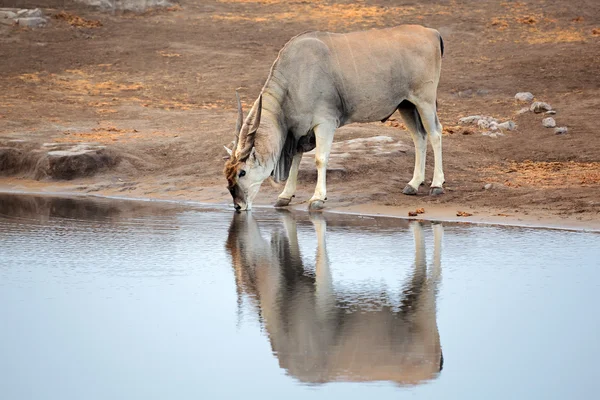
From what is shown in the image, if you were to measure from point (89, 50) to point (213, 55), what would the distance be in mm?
3131

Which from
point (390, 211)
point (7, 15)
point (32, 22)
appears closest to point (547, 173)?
point (390, 211)

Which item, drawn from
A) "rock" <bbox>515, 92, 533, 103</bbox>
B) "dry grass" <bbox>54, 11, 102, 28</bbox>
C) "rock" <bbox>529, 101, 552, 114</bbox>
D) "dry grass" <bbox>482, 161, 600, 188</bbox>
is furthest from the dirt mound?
"dry grass" <bbox>54, 11, 102, 28</bbox>

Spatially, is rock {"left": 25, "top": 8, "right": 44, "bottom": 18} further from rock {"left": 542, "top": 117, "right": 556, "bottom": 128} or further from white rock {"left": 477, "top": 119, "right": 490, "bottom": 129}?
rock {"left": 542, "top": 117, "right": 556, "bottom": 128}

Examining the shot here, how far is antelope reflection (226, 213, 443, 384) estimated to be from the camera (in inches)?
209

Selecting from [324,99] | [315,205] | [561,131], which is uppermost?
[324,99]

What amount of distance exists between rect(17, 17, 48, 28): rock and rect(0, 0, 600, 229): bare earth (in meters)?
0.29

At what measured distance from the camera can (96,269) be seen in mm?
7891

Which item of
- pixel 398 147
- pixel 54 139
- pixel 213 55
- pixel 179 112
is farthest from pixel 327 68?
pixel 213 55

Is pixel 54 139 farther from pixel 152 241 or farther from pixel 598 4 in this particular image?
pixel 598 4

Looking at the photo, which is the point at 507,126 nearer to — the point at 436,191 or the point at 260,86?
the point at 436,191

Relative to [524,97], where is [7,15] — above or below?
above

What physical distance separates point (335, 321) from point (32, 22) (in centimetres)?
2227

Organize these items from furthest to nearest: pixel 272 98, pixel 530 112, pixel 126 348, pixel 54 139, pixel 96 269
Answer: pixel 530 112
pixel 54 139
pixel 272 98
pixel 96 269
pixel 126 348

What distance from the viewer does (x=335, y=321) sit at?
20.4ft
